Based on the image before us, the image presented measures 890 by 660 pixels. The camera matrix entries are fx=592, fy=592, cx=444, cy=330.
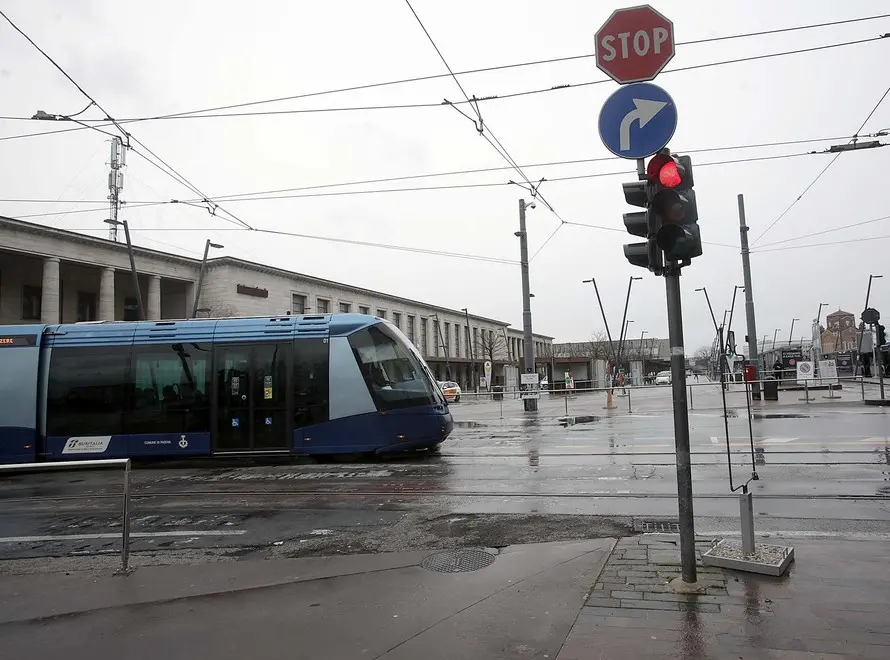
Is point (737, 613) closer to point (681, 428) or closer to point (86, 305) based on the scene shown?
point (681, 428)

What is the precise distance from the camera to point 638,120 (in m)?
4.75

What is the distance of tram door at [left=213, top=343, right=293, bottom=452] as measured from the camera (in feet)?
39.2

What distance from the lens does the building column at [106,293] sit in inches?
1754

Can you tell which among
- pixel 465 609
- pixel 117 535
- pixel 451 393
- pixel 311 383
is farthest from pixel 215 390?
pixel 451 393

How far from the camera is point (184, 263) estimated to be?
169 ft

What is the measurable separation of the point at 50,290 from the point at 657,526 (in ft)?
151

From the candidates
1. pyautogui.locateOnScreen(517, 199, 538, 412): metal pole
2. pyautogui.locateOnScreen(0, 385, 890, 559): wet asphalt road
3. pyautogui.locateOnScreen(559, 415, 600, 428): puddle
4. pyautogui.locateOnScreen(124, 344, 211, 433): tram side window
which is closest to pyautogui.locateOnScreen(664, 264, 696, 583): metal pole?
pyautogui.locateOnScreen(0, 385, 890, 559): wet asphalt road

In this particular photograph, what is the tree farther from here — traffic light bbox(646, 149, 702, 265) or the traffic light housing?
traffic light bbox(646, 149, 702, 265)

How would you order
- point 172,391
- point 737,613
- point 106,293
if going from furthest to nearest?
point 106,293 → point 172,391 → point 737,613

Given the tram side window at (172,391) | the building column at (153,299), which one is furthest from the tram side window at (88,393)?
the building column at (153,299)

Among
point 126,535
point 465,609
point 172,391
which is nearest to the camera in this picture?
point 465,609

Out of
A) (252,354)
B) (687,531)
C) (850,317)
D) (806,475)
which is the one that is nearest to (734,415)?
(806,475)

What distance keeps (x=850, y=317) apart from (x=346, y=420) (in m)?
115

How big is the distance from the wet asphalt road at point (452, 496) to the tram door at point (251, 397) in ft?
2.14
